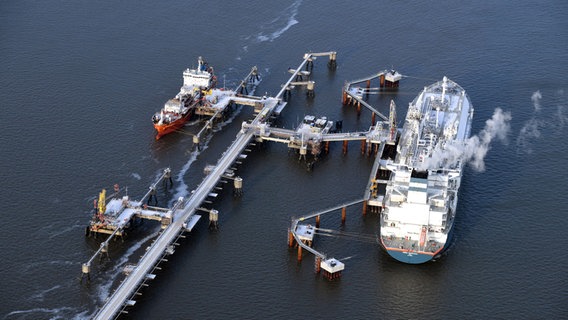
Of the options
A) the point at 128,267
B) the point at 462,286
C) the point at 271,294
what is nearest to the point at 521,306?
the point at 462,286

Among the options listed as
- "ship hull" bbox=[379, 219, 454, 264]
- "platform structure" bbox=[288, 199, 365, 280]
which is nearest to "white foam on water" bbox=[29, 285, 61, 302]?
"platform structure" bbox=[288, 199, 365, 280]

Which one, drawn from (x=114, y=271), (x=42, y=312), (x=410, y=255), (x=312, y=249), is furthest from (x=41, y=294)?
(x=410, y=255)

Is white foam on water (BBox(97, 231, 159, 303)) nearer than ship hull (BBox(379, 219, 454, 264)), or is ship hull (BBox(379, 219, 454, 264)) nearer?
white foam on water (BBox(97, 231, 159, 303))

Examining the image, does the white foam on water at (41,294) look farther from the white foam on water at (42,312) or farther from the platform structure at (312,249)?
the platform structure at (312,249)

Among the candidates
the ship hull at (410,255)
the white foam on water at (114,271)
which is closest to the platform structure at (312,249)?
the ship hull at (410,255)

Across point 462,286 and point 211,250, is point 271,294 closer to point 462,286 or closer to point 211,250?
point 211,250

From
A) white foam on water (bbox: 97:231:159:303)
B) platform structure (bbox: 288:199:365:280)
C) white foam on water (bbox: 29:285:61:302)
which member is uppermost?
platform structure (bbox: 288:199:365:280)

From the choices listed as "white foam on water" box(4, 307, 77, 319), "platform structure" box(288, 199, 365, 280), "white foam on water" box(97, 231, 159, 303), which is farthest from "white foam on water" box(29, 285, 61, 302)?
"platform structure" box(288, 199, 365, 280)

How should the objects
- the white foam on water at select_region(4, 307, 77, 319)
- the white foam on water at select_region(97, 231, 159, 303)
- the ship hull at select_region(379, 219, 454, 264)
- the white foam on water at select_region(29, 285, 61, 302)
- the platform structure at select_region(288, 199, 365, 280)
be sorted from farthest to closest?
the ship hull at select_region(379, 219, 454, 264) < the platform structure at select_region(288, 199, 365, 280) < the white foam on water at select_region(97, 231, 159, 303) < the white foam on water at select_region(29, 285, 61, 302) < the white foam on water at select_region(4, 307, 77, 319)

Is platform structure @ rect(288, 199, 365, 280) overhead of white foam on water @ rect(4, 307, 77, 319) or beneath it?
overhead

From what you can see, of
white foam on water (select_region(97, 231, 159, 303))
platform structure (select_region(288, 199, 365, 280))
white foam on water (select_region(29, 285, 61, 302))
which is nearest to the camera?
white foam on water (select_region(29, 285, 61, 302))

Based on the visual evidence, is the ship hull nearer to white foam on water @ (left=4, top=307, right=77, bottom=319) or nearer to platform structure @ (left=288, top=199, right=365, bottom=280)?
platform structure @ (left=288, top=199, right=365, bottom=280)
